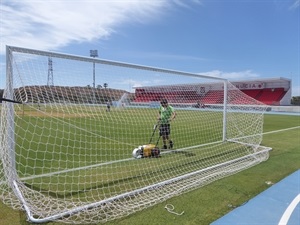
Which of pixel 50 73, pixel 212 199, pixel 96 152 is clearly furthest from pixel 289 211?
pixel 96 152

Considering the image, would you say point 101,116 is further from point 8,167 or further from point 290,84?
point 290,84

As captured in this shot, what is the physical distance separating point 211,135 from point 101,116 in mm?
5919

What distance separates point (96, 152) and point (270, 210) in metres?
5.12

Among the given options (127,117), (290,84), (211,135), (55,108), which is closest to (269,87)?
(290,84)

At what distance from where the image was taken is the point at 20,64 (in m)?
4.47

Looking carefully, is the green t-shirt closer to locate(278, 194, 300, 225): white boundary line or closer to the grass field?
the grass field

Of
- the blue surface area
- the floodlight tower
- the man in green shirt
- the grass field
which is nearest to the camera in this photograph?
the grass field

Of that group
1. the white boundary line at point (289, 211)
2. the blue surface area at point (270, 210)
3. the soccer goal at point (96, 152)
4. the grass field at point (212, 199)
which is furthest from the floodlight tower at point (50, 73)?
the white boundary line at point (289, 211)

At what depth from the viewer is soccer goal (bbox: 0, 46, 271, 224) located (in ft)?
13.9

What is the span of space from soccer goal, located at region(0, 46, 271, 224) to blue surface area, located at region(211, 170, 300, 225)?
106 centimetres

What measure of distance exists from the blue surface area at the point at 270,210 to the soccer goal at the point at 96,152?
3.49 feet

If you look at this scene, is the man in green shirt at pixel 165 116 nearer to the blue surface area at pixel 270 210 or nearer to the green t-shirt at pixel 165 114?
the green t-shirt at pixel 165 114

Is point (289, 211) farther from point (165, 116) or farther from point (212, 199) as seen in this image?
point (165, 116)

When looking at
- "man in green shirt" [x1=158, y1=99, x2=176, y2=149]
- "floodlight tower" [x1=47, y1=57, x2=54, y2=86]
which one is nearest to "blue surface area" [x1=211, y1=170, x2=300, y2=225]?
"floodlight tower" [x1=47, y1=57, x2=54, y2=86]
